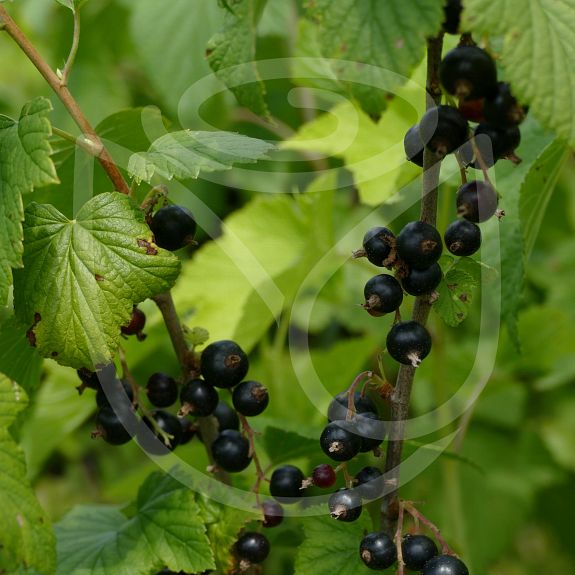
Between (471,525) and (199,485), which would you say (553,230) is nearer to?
(471,525)

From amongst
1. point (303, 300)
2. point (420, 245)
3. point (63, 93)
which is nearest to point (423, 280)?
point (420, 245)

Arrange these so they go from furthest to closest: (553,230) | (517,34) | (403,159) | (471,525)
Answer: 1. (553,230)
2. (471,525)
3. (403,159)
4. (517,34)

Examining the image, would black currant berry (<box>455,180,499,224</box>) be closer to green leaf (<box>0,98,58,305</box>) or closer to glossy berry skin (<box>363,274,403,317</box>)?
glossy berry skin (<box>363,274,403,317</box>)

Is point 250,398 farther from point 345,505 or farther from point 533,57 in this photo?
point 533,57

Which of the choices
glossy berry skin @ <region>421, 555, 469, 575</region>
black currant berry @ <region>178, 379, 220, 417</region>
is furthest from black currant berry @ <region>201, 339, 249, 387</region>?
glossy berry skin @ <region>421, 555, 469, 575</region>

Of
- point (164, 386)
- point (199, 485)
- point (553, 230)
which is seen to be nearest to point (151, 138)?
point (164, 386)
